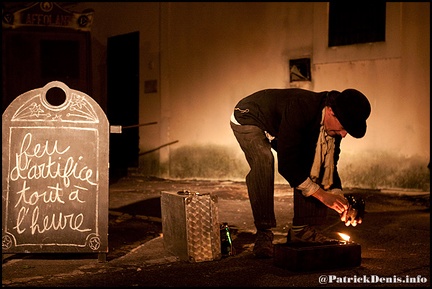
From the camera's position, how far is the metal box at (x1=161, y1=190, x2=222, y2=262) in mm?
5062

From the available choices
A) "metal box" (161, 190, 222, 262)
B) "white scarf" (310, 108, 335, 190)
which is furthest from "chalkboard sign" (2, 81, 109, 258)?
"white scarf" (310, 108, 335, 190)

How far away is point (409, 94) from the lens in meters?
9.41

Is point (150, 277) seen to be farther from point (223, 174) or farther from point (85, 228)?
point (223, 174)

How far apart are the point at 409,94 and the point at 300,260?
5455mm

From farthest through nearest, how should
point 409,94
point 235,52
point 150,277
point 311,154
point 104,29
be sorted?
point 104,29 < point 235,52 < point 409,94 < point 311,154 < point 150,277

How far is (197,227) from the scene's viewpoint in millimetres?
5086

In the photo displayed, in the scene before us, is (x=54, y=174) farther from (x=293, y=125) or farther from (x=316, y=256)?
(x=316, y=256)

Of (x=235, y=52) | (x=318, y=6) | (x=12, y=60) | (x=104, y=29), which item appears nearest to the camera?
(x=318, y=6)

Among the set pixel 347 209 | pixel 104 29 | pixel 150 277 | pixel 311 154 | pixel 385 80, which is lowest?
pixel 150 277

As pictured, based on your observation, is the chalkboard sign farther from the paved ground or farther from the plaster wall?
the plaster wall

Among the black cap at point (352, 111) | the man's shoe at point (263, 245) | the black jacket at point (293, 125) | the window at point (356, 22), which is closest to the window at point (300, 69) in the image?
the window at point (356, 22)

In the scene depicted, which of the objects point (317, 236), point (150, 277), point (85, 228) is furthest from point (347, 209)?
point (85, 228)

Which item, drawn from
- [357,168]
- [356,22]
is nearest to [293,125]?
[357,168]

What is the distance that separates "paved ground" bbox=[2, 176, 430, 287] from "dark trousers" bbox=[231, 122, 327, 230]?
38cm
